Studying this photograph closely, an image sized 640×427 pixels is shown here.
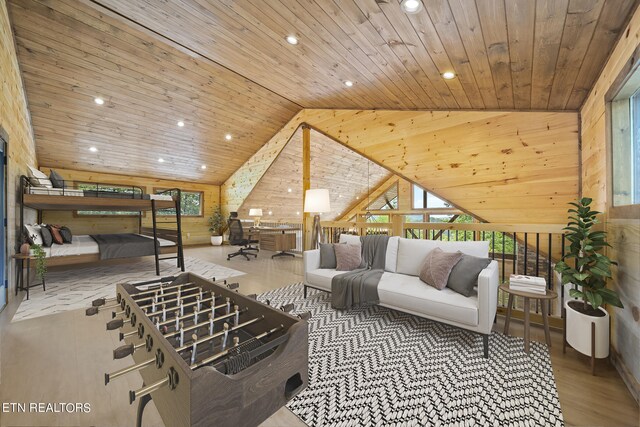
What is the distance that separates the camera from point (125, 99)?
4.77 m

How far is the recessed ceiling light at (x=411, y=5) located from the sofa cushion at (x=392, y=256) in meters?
2.14

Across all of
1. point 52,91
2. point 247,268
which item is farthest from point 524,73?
point 52,91

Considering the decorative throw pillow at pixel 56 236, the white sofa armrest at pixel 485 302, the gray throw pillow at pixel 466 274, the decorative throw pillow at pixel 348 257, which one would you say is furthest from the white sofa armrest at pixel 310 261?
the decorative throw pillow at pixel 56 236

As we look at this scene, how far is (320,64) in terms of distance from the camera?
317 cm

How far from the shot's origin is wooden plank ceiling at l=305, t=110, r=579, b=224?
2.88m

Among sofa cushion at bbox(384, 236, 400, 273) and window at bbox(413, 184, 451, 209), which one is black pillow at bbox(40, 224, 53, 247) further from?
window at bbox(413, 184, 451, 209)

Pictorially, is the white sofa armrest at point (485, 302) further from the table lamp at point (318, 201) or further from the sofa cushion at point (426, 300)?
the table lamp at point (318, 201)

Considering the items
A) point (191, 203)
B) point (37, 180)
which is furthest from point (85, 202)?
point (191, 203)

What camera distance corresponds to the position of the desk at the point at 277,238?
22.6ft

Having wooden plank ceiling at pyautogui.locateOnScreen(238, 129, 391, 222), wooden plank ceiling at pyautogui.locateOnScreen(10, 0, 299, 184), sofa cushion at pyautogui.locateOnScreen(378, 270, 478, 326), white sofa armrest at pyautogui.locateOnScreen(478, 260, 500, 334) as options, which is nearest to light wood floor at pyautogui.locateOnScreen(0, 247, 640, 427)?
white sofa armrest at pyautogui.locateOnScreen(478, 260, 500, 334)

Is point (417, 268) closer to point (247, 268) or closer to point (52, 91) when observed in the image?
point (247, 268)

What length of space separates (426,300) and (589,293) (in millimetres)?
1059

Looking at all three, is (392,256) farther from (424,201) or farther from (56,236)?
(424,201)

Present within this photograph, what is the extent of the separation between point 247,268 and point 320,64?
3763 mm
